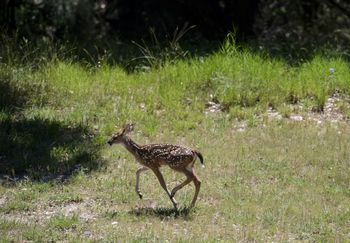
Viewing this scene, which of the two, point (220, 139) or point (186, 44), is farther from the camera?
point (186, 44)

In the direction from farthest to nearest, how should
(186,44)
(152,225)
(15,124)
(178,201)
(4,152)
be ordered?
(186,44)
(15,124)
(4,152)
(178,201)
(152,225)

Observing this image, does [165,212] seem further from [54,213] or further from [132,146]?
[54,213]

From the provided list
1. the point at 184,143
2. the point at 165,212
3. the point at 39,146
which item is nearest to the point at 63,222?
the point at 165,212

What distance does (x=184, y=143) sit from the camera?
37.9 ft

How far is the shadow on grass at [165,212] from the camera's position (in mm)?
8844

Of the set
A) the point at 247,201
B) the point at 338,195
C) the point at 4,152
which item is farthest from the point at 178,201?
the point at 4,152

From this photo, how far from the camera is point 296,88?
42.9 ft

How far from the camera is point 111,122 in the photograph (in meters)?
12.1

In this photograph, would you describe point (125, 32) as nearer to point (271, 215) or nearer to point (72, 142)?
point (72, 142)

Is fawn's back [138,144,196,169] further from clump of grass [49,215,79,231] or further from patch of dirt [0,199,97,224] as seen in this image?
clump of grass [49,215,79,231]

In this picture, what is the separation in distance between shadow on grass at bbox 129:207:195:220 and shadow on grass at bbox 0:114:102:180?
1.59m

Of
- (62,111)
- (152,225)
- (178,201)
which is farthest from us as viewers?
(62,111)

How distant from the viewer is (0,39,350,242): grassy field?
8.70 meters

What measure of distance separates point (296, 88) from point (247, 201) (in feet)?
13.6
